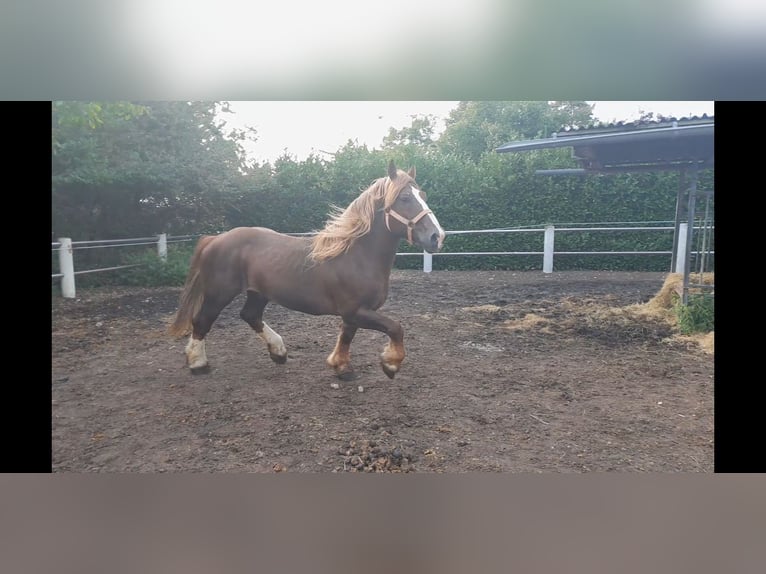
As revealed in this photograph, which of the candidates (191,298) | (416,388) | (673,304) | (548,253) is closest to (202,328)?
(191,298)

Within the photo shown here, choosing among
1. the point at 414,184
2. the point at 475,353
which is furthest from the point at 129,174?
the point at 475,353

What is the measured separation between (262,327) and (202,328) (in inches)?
16.5

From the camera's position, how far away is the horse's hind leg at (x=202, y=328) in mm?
3295

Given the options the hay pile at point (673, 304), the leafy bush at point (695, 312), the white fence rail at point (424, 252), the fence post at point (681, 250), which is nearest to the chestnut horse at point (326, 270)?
the white fence rail at point (424, 252)

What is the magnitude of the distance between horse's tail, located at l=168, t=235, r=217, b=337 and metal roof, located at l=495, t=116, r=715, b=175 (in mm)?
2232

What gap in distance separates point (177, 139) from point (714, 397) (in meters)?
4.15

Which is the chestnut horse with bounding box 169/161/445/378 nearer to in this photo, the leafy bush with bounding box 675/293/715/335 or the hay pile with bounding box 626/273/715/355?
the hay pile with bounding box 626/273/715/355

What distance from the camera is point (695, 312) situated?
3.32 metres

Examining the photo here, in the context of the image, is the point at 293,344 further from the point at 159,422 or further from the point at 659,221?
Answer: the point at 659,221

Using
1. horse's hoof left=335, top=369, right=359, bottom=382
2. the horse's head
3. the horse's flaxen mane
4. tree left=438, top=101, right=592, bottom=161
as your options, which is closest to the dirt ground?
horse's hoof left=335, top=369, right=359, bottom=382

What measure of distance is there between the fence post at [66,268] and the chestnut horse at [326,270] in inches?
30.8

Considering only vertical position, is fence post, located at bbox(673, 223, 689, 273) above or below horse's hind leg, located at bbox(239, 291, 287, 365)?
above

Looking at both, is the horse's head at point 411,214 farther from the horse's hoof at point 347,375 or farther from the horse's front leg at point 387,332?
the horse's hoof at point 347,375

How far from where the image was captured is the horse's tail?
3.33 metres
